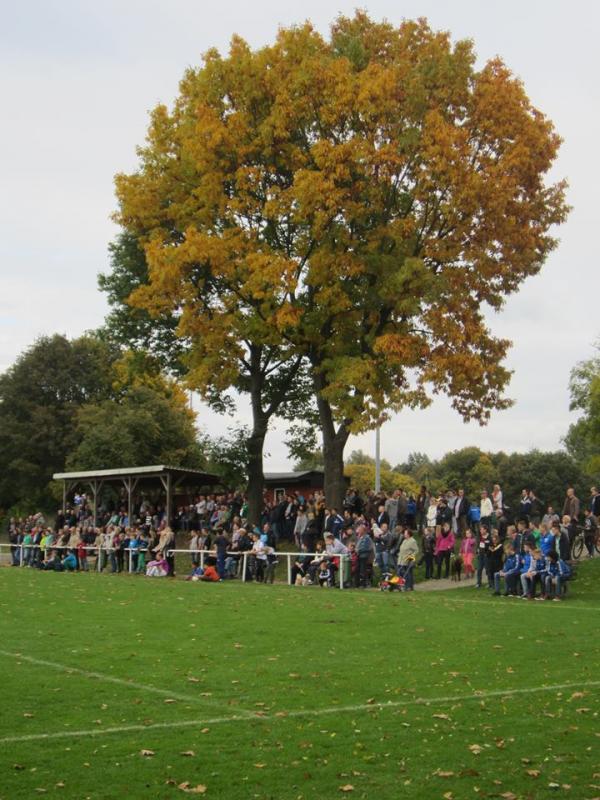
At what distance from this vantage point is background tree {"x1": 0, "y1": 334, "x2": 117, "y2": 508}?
228 ft

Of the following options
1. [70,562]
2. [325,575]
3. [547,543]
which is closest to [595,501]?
[547,543]

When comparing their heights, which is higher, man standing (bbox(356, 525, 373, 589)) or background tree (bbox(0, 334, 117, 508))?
background tree (bbox(0, 334, 117, 508))

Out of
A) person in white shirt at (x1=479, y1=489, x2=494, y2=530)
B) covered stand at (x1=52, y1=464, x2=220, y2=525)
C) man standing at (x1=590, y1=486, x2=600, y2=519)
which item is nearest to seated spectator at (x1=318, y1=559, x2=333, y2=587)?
person in white shirt at (x1=479, y1=489, x2=494, y2=530)

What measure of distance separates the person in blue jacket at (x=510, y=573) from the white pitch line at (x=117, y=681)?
1366cm

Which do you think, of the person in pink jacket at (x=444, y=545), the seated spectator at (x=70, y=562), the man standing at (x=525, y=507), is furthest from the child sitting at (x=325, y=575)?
the seated spectator at (x=70, y=562)

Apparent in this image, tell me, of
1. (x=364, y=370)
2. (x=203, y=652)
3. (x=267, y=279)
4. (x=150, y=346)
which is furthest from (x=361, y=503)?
(x=203, y=652)

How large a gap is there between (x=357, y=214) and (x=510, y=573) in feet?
44.5

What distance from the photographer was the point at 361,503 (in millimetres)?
37875

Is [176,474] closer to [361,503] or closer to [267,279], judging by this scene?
[361,503]

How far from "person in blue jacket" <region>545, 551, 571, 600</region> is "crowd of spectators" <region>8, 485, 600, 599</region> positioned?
2 cm

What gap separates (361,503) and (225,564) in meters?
6.35

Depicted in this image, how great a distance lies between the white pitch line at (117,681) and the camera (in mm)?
12062

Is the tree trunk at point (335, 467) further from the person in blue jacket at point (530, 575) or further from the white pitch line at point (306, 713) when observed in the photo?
the white pitch line at point (306, 713)

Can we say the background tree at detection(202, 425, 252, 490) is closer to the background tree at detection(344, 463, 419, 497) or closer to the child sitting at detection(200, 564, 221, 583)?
the child sitting at detection(200, 564, 221, 583)
